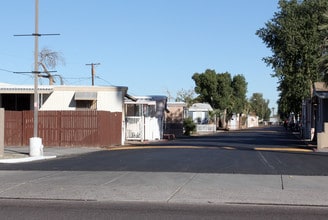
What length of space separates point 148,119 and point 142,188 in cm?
2717

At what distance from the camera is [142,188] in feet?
43.7

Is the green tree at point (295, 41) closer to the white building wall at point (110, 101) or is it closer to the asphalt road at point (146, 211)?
the white building wall at point (110, 101)

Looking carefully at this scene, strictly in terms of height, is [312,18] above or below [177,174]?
above

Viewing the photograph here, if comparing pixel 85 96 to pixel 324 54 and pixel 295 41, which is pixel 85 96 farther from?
pixel 324 54

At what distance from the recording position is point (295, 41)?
114ft

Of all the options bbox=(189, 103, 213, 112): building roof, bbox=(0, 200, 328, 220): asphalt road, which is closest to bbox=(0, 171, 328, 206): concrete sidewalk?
bbox=(0, 200, 328, 220): asphalt road

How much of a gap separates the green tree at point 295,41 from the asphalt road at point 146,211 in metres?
24.1

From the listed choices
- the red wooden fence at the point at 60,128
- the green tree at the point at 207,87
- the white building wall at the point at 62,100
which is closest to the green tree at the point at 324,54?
the red wooden fence at the point at 60,128

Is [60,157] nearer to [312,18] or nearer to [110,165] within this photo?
[110,165]

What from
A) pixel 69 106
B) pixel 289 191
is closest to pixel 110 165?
pixel 289 191

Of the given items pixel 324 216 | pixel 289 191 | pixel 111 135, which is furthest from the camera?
pixel 111 135

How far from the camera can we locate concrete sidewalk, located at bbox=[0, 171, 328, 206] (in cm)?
1192

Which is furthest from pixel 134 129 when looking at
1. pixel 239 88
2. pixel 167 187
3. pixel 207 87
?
pixel 239 88

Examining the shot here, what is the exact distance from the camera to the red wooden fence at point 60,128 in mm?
31500
